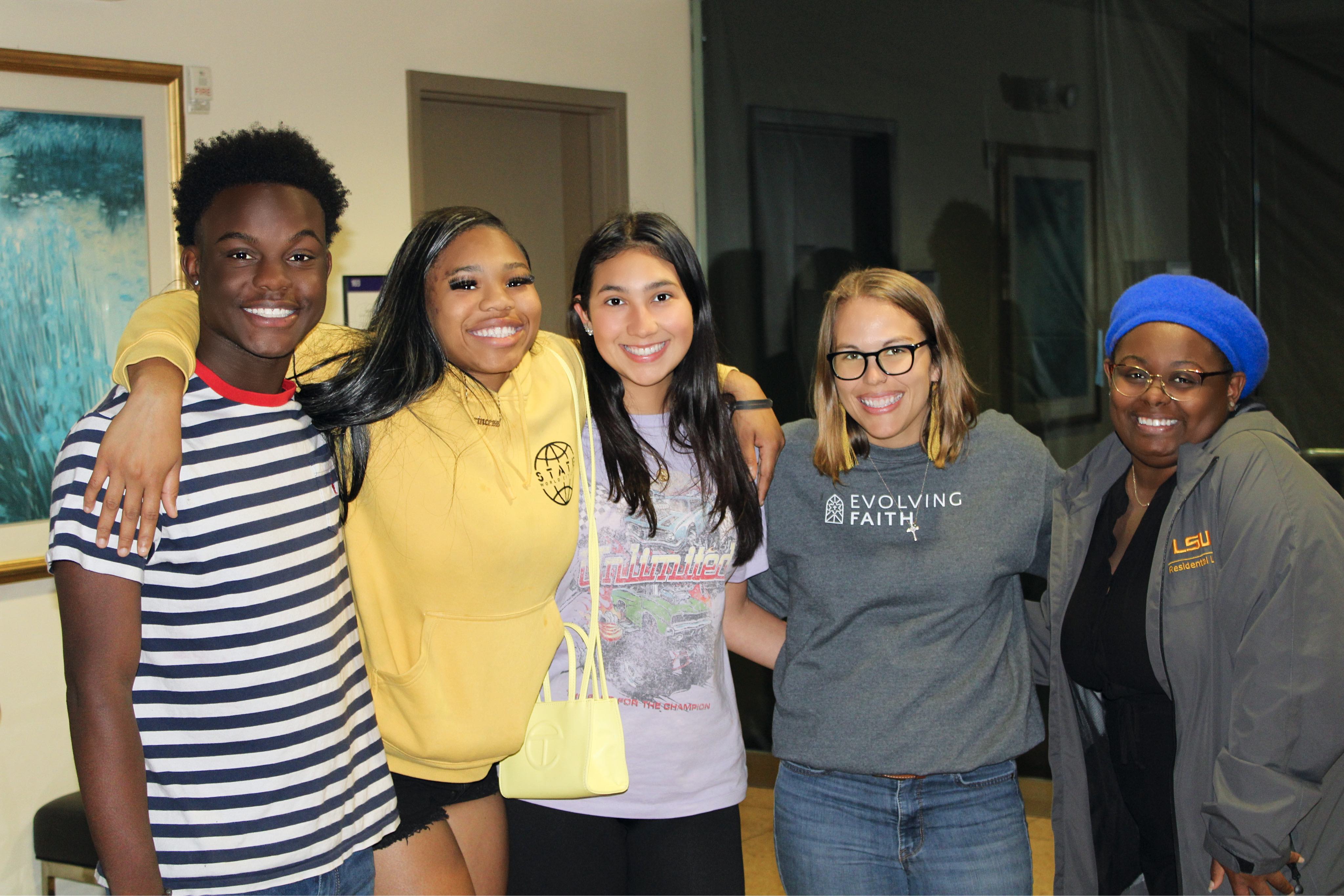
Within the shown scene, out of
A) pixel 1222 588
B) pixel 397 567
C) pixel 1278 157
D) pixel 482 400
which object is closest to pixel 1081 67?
pixel 1278 157

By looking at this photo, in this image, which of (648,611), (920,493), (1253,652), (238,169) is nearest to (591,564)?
(648,611)

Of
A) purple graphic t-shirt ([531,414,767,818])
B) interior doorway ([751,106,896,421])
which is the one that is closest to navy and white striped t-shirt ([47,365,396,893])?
purple graphic t-shirt ([531,414,767,818])

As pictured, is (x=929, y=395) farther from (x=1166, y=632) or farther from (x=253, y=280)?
(x=253, y=280)

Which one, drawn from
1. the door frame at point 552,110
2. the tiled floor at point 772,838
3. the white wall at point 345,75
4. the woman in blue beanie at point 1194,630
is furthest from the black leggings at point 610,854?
the door frame at point 552,110

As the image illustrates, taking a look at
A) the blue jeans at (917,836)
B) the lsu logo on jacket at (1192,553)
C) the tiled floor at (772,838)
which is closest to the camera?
the lsu logo on jacket at (1192,553)

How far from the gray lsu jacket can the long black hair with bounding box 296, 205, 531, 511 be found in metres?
1.19

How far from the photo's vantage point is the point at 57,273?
10.6 feet

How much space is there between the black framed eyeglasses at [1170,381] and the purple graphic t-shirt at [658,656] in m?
0.78

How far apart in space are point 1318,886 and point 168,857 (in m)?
1.72

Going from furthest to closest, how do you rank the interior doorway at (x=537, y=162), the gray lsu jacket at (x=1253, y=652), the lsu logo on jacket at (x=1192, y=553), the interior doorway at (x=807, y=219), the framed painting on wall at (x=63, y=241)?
the interior doorway at (x=537, y=162) → the interior doorway at (x=807, y=219) → the framed painting on wall at (x=63, y=241) → the lsu logo on jacket at (x=1192, y=553) → the gray lsu jacket at (x=1253, y=652)

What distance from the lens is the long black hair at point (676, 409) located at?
199 centimetres

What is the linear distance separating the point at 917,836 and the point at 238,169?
1510mm

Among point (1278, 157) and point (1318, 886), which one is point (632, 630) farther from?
point (1278, 157)

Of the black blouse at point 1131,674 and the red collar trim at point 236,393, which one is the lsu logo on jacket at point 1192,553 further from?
the red collar trim at point 236,393
